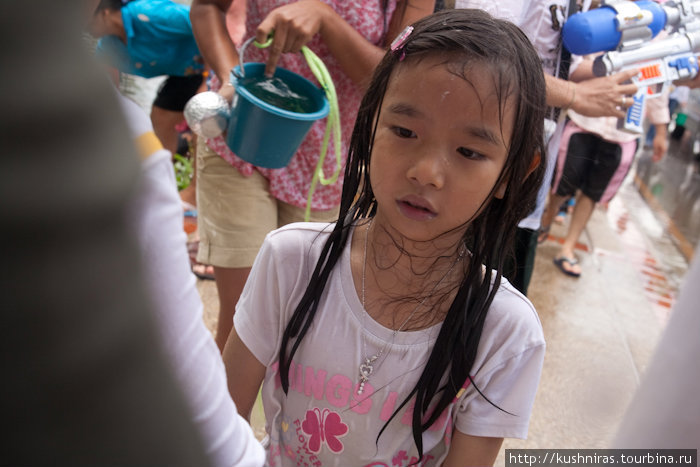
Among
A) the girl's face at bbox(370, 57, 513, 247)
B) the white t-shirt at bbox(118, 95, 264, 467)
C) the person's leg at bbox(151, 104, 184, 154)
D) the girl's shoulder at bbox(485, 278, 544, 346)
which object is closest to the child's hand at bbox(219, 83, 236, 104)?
the girl's face at bbox(370, 57, 513, 247)

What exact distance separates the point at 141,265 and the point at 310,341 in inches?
32.0

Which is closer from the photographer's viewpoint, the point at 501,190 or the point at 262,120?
the point at 501,190

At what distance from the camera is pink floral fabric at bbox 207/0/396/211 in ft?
5.24

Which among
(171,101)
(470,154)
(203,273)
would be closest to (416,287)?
(470,154)

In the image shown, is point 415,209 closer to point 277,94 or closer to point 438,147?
point 438,147

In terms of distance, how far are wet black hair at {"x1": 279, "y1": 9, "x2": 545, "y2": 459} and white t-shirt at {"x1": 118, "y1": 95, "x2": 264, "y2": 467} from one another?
0.61 metres

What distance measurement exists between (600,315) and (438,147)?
10.2 ft

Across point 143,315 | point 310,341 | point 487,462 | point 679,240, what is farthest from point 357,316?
point 679,240

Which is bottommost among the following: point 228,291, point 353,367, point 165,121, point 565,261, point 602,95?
point 565,261

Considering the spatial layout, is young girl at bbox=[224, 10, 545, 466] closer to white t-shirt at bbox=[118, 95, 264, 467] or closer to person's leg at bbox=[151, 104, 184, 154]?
white t-shirt at bbox=[118, 95, 264, 467]

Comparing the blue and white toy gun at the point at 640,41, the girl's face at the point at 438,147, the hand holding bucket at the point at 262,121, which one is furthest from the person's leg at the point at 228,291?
the blue and white toy gun at the point at 640,41

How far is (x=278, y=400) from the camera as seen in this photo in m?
1.20

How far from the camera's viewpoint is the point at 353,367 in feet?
3.64

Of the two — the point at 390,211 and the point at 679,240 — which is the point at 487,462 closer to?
the point at 390,211
